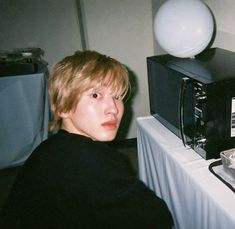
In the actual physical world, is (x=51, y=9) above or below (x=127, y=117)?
above

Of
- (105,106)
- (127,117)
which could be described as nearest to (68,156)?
(105,106)

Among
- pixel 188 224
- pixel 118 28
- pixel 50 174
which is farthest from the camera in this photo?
pixel 118 28

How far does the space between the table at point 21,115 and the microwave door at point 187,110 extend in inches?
45.9

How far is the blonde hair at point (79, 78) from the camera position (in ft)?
2.29

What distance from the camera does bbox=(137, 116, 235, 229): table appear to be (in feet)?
2.28

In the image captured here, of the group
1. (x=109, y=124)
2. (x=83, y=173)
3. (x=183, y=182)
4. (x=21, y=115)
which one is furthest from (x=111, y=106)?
(x=21, y=115)

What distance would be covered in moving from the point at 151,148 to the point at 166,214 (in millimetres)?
417

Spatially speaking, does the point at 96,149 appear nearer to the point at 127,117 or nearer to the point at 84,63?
the point at 84,63

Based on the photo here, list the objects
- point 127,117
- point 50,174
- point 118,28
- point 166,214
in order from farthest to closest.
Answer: point 127,117, point 118,28, point 166,214, point 50,174

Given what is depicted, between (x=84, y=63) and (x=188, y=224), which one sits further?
(x=188, y=224)

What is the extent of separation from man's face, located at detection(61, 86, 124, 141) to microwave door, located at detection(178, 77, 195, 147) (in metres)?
0.23

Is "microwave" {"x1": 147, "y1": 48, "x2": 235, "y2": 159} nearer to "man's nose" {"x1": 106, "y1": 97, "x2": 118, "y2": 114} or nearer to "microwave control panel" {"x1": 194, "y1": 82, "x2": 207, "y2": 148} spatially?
"microwave control panel" {"x1": 194, "y1": 82, "x2": 207, "y2": 148}

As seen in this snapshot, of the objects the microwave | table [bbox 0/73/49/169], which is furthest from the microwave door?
table [bbox 0/73/49/169]

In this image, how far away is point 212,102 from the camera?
76cm
